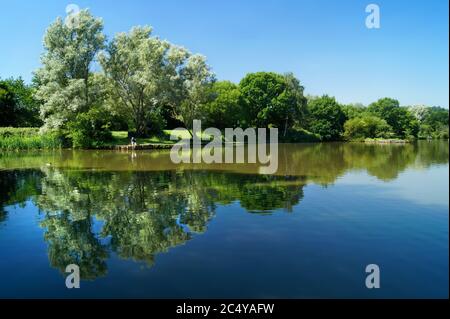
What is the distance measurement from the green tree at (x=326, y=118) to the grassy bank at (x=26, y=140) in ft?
194

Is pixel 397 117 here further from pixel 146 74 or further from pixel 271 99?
pixel 146 74

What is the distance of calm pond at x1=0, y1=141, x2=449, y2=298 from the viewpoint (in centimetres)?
755

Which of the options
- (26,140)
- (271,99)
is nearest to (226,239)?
(26,140)

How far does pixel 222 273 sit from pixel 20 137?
167 feet

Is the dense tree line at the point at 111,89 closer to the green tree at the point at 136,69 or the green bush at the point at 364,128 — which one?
the green tree at the point at 136,69

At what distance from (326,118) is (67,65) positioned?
61830 millimetres

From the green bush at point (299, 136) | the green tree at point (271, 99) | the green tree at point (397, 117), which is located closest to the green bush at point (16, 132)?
the green tree at point (271, 99)

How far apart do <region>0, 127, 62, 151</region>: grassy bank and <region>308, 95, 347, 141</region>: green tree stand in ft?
194

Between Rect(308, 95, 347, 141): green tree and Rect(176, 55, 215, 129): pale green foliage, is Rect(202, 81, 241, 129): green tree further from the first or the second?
Rect(308, 95, 347, 141): green tree

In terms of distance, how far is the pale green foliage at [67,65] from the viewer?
49.6 m

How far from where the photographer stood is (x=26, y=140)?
4975 cm
